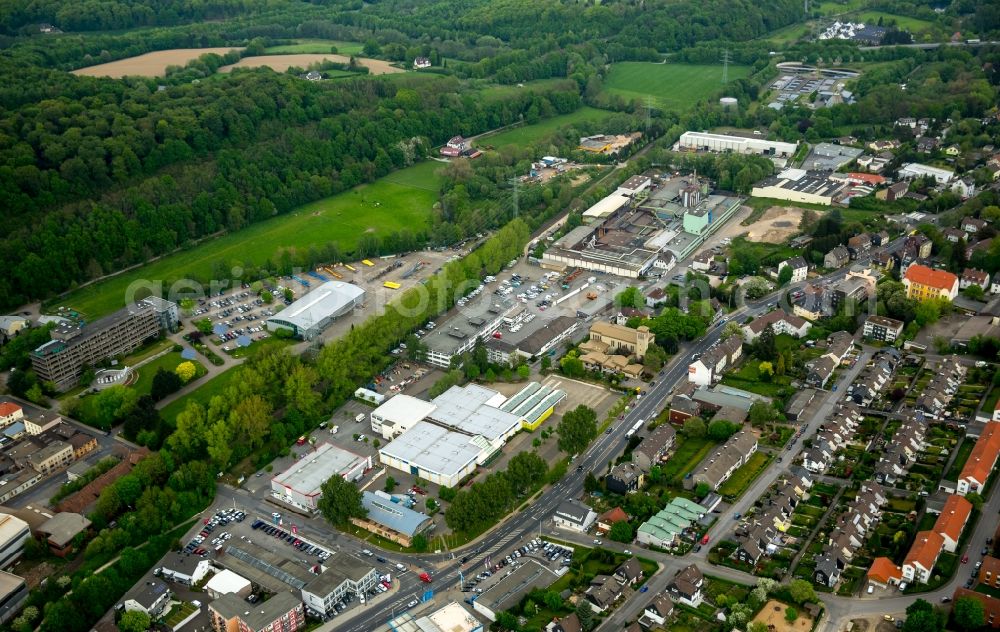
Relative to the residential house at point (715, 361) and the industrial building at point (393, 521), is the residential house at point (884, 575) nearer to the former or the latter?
the residential house at point (715, 361)

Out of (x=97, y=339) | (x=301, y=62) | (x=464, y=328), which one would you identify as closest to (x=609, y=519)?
(x=464, y=328)

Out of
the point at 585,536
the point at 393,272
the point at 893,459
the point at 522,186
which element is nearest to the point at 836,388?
the point at 893,459

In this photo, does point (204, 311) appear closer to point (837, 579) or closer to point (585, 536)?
point (585, 536)

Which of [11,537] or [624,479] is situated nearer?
[11,537]

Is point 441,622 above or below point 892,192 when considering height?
above

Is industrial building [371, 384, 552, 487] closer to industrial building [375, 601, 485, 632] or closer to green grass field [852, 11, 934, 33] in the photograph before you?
industrial building [375, 601, 485, 632]

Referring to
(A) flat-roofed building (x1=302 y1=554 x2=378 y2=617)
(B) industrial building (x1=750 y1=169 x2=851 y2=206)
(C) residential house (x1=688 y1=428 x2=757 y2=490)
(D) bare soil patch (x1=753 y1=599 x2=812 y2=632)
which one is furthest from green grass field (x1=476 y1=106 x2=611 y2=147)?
(D) bare soil patch (x1=753 y1=599 x2=812 y2=632)

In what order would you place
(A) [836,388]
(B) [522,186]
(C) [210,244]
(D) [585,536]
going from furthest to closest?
(B) [522,186] < (C) [210,244] < (A) [836,388] < (D) [585,536]

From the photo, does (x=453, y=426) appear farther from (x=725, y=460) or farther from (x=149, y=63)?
(x=149, y=63)
